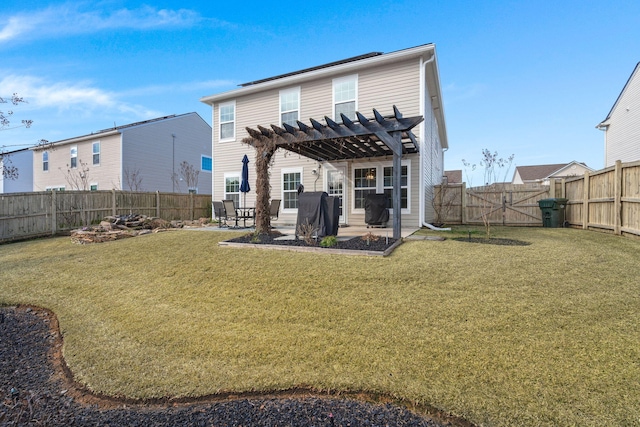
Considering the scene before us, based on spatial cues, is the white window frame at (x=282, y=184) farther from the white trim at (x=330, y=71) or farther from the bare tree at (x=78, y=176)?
the bare tree at (x=78, y=176)

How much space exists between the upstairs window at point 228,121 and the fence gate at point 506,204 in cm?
1017

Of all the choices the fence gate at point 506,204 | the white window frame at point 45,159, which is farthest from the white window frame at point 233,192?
the white window frame at point 45,159

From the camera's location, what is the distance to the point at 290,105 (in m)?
11.4

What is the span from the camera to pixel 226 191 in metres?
12.9

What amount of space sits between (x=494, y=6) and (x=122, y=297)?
39.7ft

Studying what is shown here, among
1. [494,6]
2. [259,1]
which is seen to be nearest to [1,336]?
[259,1]

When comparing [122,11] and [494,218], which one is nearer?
[122,11]

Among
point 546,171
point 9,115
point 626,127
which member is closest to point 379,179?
point 9,115

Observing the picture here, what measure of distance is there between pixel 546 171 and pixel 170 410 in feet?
136

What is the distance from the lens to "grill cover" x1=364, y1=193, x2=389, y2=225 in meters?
9.39

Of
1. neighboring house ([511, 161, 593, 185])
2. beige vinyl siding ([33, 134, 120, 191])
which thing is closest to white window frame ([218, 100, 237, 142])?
beige vinyl siding ([33, 134, 120, 191])

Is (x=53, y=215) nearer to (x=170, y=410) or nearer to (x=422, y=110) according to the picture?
(x=170, y=410)

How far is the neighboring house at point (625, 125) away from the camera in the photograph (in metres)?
14.0

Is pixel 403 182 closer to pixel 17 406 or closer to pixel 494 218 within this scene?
pixel 494 218
